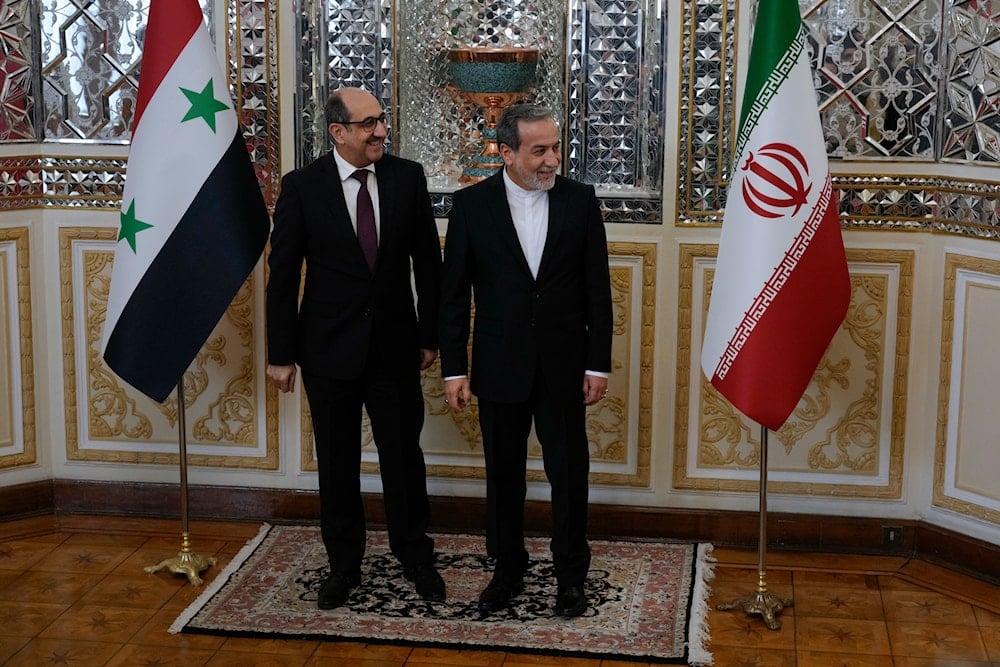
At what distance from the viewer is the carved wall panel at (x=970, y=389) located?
14.6 ft

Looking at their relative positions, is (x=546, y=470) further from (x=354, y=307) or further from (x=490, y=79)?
(x=490, y=79)

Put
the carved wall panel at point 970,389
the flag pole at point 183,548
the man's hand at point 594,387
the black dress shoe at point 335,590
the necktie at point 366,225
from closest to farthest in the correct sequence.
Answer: the man's hand at point 594,387 → the necktie at point 366,225 → the black dress shoe at point 335,590 → the carved wall panel at point 970,389 → the flag pole at point 183,548

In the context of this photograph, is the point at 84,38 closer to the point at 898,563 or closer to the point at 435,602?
A: the point at 435,602

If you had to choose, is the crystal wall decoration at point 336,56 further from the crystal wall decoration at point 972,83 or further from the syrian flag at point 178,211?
the crystal wall decoration at point 972,83

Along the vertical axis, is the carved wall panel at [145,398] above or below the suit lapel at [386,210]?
below

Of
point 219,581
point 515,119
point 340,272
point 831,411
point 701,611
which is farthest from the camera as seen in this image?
point 831,411

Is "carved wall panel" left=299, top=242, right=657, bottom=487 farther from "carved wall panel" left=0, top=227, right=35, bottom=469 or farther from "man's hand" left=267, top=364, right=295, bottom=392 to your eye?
"carved wall panel" left=0, top=227, right=35, bottom=469

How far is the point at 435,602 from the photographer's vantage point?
14.2 feet

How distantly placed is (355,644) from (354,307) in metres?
0.97

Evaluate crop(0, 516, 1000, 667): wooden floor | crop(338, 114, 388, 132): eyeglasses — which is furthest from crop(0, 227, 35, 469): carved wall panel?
crop(338, 114, 388, 132): eyeglasses

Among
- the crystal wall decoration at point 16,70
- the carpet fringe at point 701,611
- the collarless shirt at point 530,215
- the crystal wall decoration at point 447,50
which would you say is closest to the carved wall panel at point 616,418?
the carpet fringe at point 701,611

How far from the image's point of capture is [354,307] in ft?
13.6

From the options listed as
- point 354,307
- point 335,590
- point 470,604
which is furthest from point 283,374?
point 470,604

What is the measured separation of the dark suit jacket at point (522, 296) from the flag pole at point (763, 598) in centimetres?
61
